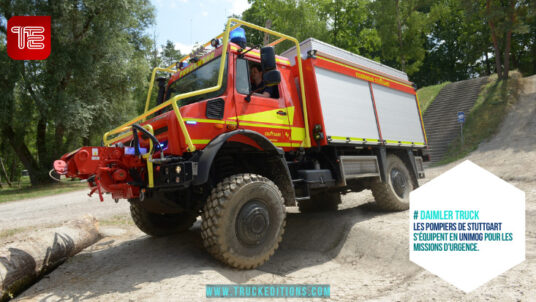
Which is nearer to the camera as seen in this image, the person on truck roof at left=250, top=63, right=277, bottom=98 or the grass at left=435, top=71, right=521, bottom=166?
the person on truck roof at left=250, top=63, right=277, bottom=98

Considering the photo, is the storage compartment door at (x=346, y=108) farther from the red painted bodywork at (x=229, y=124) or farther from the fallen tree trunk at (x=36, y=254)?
the fallen tree trunk at (x=36, y=254)

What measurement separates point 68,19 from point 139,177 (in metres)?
16.8

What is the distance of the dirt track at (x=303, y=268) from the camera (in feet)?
11.3

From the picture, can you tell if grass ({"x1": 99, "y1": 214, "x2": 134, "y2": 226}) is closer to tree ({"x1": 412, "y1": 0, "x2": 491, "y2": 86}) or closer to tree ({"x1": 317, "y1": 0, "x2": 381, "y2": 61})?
tree ({"x1": 317, "y1": 0, "x2": 381, "y2": 61})

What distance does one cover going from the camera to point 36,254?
4.49m

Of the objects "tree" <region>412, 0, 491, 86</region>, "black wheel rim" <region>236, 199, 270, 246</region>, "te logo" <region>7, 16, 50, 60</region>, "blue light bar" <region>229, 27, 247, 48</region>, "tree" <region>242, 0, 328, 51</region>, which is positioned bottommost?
"black wheel rim" <region>236, 199, 270, 246</region>

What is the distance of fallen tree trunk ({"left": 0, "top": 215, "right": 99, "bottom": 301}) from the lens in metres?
3.96

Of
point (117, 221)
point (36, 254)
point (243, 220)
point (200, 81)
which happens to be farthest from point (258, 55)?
point (117, 221)

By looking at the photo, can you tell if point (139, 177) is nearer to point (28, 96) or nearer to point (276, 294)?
point (276, 294)

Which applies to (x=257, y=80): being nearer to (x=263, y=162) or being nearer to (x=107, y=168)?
(x=263, y=162)

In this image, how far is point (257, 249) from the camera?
4297 millimetres

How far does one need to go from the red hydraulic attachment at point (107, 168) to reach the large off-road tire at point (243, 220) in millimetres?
1001

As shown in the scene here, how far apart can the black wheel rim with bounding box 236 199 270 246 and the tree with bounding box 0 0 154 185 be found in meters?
15.9

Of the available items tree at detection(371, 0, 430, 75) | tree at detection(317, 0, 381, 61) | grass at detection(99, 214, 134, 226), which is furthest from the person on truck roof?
tree at detection(371, 0, 430, 75)
